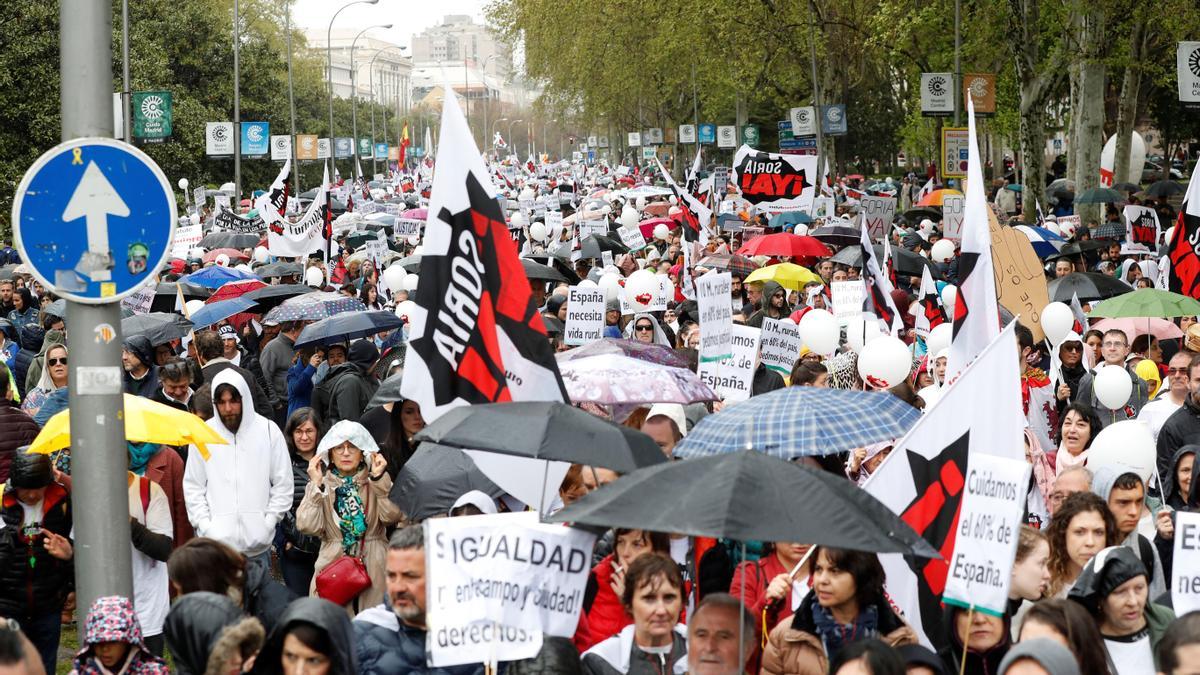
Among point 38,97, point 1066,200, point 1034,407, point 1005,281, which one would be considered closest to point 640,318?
point 1005,281

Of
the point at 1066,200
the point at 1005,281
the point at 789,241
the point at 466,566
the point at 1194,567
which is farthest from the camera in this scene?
the point at 1066,200

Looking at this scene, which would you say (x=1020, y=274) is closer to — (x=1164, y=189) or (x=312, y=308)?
(x=312, y=308)

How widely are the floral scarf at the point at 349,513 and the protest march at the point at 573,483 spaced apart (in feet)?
0.05

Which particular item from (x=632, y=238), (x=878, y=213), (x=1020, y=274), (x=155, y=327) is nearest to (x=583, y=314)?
(x=1020, y=274)

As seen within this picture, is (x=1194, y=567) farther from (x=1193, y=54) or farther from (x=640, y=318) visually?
(x=1193, y=54)

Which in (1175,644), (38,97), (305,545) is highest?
(38,97)

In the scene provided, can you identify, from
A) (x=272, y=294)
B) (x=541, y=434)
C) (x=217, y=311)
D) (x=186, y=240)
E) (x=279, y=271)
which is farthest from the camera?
(x=186, y=240)

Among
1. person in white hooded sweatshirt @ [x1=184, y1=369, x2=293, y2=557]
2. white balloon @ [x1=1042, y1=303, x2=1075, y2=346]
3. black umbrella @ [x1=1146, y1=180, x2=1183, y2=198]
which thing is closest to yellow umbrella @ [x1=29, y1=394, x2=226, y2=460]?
person in white hooded sweatshirt @ [x1=184, y1=369, x2=293, y2=557]

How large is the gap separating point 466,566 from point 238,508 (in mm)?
3284

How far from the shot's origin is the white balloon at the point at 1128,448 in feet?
23.4

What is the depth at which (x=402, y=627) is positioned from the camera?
5371 mm

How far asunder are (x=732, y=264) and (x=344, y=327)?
25.2ft

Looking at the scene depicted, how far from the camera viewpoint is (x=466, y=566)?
491cm

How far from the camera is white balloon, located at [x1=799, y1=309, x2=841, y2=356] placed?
450 inches
